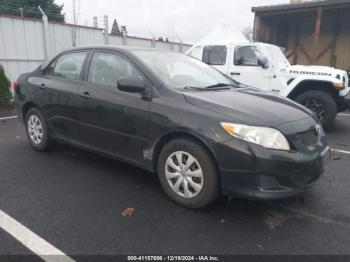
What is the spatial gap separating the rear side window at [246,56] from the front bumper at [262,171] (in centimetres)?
466

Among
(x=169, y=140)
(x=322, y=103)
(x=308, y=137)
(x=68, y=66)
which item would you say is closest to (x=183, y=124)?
(x=169, y=140)

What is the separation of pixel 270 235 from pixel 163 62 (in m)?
2.21

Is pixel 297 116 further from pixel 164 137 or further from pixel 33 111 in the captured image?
pixel 33 111

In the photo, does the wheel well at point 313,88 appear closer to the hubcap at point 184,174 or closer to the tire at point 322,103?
the tire at point 322,103

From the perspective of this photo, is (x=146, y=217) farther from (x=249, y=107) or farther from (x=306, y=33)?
(x=306, y=33)

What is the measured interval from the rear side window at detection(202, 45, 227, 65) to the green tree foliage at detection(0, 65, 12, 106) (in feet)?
17.5

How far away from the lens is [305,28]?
1459 centimetres

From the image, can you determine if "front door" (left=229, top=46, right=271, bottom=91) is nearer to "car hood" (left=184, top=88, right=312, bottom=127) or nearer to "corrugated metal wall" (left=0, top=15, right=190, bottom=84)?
"car hood" (left=184, top=88, right=312, bottom=127)

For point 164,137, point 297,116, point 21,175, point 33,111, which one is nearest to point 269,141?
point 297,116

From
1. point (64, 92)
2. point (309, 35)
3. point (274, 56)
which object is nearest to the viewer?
point (64, 92)

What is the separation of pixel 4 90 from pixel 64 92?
5.39m

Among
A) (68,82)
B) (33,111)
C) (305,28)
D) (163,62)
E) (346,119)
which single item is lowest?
(346,119)

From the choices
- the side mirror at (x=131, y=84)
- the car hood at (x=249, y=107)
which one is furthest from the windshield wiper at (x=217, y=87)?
the side mirror at (x=131, y=84)

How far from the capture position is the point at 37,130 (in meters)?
4.69
